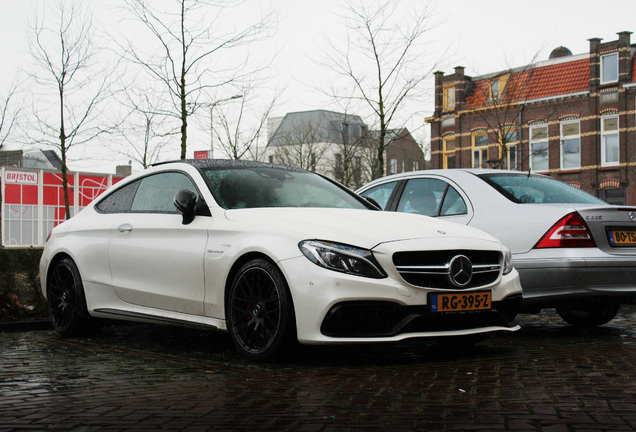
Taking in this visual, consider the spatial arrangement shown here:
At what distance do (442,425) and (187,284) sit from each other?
284 centimetres

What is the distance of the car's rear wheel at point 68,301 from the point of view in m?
6.96

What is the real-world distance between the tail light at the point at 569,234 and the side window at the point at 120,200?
11.4 feet

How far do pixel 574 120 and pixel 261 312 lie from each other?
119ft

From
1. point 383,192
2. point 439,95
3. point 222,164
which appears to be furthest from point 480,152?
point 222,164

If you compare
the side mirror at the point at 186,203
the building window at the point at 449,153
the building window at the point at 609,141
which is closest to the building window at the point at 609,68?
the building window at the point at 609,141

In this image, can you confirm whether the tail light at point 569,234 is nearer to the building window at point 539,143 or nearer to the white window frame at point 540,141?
the white window frame at point 540,141

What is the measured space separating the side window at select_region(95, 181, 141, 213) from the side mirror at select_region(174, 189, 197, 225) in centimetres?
108

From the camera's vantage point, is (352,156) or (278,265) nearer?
(278,265)

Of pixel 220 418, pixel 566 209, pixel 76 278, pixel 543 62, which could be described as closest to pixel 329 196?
pixel 566 209

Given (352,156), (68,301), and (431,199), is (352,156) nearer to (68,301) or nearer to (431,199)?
(431,199)

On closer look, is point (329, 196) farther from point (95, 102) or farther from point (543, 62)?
point (543, 62)

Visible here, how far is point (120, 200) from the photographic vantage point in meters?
7.04

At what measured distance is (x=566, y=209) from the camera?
21.4 feet

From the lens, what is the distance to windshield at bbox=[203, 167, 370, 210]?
5.99 meters
